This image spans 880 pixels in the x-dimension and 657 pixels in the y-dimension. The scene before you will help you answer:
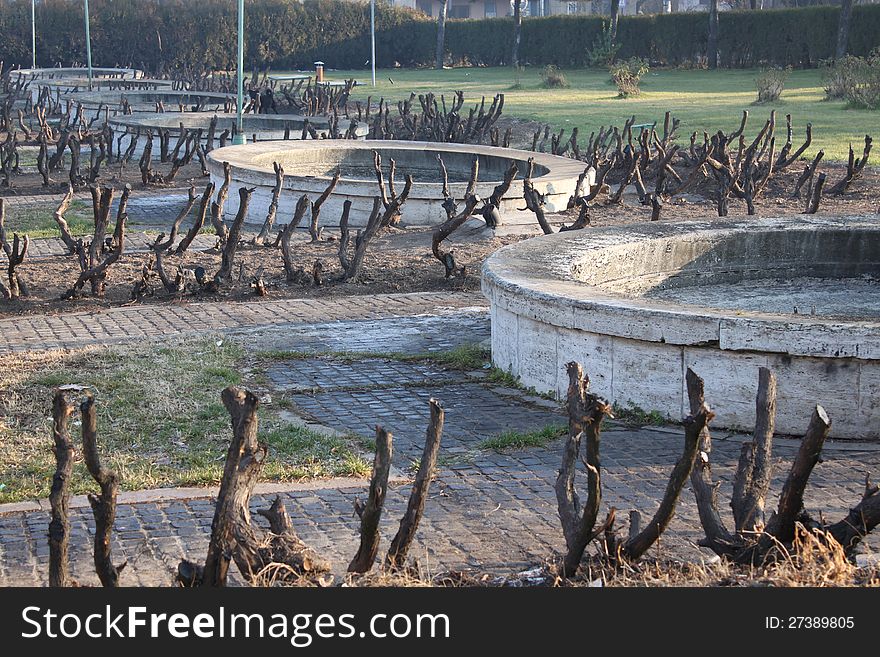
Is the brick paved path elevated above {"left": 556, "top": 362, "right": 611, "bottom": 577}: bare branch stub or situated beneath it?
situated beneath

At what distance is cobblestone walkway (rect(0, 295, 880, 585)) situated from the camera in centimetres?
489

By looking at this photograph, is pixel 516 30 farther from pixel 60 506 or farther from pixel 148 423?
pixel 60 506

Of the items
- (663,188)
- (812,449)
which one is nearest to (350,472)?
(812,449)

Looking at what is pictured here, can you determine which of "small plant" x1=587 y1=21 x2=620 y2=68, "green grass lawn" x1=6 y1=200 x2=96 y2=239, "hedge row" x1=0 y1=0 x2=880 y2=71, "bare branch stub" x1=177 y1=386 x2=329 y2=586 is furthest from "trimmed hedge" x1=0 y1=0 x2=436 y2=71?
"bare branch stub" x1=177 y1=386 x2=329 y2=586

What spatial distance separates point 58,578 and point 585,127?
2233 cm

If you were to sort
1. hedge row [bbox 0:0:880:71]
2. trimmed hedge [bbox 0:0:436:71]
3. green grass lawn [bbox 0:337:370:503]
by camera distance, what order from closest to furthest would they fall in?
green grass lawn [bbox 0:337:370:503] < hedge row [bbox 0:0:880:71] < trimmed hedge [bbox 0:0:436:71]

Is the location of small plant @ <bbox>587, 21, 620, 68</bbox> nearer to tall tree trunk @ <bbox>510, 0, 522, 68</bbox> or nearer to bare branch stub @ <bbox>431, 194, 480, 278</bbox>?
tall tree trunk @ <bbox>510, 0, 522, 68</bbox>

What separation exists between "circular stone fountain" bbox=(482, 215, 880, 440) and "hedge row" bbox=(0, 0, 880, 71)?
35.6 metres

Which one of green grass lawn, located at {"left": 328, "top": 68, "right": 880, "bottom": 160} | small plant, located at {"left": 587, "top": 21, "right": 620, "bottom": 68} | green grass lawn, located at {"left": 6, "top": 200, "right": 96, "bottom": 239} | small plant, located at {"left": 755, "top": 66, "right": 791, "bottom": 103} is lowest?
green grass lawn, located at {"left": 6, "top": 200, "right": 96, "bottom": 239}

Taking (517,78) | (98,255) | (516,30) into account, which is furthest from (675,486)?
(516,30)

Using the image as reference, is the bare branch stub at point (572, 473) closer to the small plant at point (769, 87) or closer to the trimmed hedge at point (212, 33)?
the small plant at point (769, 87)

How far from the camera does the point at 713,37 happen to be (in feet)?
150

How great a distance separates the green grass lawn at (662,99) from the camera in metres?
24.3

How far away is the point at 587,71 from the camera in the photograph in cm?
4938
